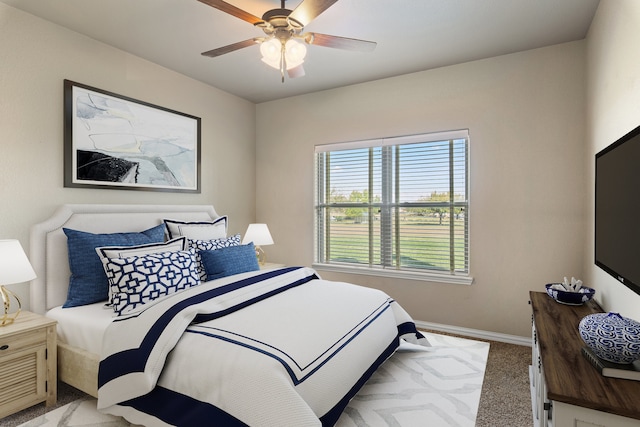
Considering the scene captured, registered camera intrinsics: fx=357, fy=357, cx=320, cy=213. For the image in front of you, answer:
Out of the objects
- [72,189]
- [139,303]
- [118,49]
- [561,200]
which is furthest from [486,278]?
[118,49]

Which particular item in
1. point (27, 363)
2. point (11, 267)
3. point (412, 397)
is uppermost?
point (11, 267)

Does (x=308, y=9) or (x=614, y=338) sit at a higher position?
(x=308, y=9)

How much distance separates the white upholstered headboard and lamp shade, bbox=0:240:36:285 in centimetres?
44

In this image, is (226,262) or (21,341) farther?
(226,262)

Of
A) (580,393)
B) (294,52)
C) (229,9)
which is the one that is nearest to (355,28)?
(294,52)

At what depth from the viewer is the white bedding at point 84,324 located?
2190 millimetres

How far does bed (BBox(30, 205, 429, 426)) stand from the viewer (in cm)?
161

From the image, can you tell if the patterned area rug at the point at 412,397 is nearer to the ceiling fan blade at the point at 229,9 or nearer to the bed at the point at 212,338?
the bed at the point at 212,338

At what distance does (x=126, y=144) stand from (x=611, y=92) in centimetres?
368

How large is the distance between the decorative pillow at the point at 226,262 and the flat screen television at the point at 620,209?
2.50 m

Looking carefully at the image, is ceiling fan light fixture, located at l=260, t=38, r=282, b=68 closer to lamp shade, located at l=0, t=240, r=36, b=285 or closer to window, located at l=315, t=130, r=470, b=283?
window, located at l=315, t=130, r=470, b=283

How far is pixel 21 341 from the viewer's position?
6.95 feet

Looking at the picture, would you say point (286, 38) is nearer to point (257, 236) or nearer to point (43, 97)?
point (43, 97)

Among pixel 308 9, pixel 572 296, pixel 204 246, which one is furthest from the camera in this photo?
pixel 204 246
